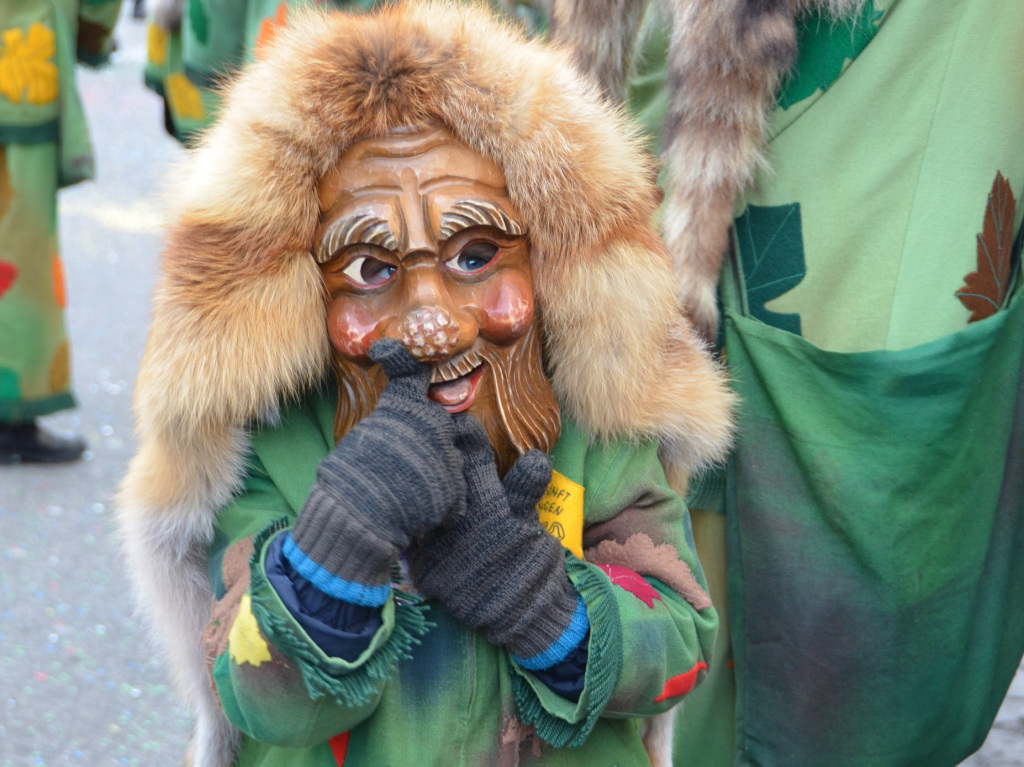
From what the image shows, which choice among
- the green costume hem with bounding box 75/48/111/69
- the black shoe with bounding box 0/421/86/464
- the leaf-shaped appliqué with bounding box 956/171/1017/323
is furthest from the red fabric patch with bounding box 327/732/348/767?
the green costume hem with bounding box 75/48/111/69

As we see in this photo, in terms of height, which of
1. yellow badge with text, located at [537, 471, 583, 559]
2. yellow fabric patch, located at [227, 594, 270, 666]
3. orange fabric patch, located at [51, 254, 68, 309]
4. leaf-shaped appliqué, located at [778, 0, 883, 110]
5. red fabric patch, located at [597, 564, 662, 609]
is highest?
leaf-shaped appliqué, located at [778, 0, 883, 110]

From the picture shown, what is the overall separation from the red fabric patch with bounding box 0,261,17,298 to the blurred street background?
481 mm

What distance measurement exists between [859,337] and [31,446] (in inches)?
133

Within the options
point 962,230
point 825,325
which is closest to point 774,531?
point 825,325

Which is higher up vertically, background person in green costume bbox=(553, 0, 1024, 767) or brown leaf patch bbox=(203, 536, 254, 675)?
background person in green costume bbox=(553, 0, 1024, 767)

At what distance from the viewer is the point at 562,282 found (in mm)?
1500

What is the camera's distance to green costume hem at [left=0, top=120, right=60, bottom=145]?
11.8ft

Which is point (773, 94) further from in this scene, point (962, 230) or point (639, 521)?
point (639, 521)

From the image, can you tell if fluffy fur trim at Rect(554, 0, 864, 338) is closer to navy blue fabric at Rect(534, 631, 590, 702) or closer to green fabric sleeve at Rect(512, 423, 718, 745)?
green fabric sleeve at Rect(512, 423, 718, 745)

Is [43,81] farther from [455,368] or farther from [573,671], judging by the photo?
[573,671]

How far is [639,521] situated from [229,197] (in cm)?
74

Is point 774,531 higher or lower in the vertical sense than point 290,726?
higher

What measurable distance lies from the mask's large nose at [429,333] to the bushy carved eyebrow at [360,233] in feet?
0.33

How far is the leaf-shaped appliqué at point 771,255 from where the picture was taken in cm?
181
